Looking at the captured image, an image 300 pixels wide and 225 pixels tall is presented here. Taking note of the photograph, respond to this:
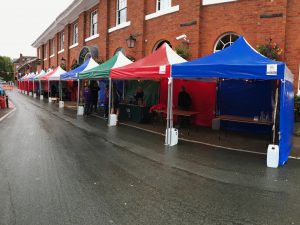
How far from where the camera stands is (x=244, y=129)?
12.1 meters

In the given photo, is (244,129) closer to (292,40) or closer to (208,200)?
(292,40)

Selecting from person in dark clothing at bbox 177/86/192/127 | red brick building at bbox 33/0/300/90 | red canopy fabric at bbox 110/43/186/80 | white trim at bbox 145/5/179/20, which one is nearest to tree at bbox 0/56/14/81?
red brick building at bbox 33/0/300/90

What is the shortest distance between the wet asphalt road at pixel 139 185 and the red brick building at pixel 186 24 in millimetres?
6068

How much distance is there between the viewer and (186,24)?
14883 millimetres

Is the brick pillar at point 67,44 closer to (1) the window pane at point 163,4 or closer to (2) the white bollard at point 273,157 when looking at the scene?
(1) the window pane at point 163,4

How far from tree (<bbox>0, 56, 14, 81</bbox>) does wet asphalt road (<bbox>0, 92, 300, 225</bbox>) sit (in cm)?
11183

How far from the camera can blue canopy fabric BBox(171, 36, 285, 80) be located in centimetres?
720

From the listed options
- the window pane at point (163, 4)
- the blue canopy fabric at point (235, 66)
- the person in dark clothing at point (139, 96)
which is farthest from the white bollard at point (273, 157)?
the window pane at point (163, 4)

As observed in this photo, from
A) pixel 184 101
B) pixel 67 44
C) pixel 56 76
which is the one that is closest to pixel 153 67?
pixel 184 101

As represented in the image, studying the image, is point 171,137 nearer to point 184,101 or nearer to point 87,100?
point 184,101

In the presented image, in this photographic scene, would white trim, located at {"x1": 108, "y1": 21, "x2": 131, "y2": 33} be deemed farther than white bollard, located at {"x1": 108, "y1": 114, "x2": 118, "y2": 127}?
Yes

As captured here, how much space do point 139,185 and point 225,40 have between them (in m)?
10.1

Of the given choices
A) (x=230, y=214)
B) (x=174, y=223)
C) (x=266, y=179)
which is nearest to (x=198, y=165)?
(x=266, y=179)

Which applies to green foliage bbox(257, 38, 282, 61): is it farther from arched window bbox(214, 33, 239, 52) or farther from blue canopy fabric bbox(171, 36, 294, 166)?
blue canopy fabric bbox(171, 36, 294, 166)
